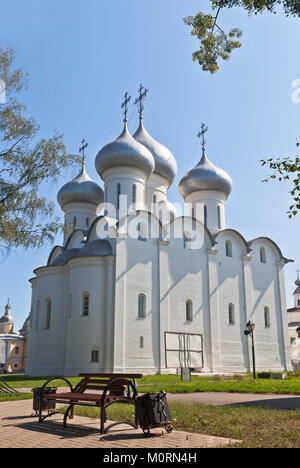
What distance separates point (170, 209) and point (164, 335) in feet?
32.4

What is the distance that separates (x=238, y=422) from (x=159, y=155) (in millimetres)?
24568

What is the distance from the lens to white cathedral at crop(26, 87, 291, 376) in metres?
22.0

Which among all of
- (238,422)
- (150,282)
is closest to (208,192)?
(150,282)

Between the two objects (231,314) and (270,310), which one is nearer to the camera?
(231,314)

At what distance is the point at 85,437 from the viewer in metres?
5.51

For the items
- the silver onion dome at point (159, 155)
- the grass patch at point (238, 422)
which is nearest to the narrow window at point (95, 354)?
the silver onion dome at point (159, 155)

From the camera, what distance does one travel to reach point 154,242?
950 inches

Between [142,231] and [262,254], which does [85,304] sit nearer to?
[142,231]

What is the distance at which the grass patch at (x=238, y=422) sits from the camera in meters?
5.08

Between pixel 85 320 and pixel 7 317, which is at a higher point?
pixel 7 317

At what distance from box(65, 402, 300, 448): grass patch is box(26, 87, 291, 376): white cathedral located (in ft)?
45.9

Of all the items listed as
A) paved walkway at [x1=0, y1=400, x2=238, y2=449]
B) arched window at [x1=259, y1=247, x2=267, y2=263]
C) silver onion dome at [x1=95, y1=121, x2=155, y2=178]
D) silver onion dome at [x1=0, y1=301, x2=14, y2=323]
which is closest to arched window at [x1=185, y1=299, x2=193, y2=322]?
arched window at [x1=259, y1=247, x2=267, y2=263]

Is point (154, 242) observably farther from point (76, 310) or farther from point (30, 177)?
point (30, 177)

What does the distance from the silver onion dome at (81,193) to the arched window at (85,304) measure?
8.39 m
